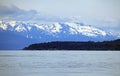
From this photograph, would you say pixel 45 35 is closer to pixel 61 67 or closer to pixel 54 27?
pixel 54 27

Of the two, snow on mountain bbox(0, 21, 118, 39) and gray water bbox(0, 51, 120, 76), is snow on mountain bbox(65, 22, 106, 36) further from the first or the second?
gray water bbox(0, 51, 120, 76)

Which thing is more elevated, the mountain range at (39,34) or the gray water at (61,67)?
the mountain range at (39,34)

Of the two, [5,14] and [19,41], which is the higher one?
[5,14]

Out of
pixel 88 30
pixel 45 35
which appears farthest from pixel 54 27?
pixel 88 30

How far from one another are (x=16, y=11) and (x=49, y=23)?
121cm

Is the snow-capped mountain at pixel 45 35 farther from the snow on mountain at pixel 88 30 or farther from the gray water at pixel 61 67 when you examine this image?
the gray water at pixel 61 67

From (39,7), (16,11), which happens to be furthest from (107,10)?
(16,11)

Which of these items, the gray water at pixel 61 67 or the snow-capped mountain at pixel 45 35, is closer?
the gray water at pixel 61 67

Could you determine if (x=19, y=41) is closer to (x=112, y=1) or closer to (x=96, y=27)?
(x=96, y=27)

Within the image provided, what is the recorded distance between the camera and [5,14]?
41.3ft

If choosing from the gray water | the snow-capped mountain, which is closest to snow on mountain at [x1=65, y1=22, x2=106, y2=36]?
the snow-capped mountain

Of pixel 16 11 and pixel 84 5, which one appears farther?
pixel 16 11

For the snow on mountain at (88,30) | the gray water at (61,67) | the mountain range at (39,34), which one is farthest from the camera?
the mountain range at (39,34)

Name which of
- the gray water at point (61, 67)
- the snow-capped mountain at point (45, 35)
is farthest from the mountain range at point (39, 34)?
the gray water at point (61, 67)
